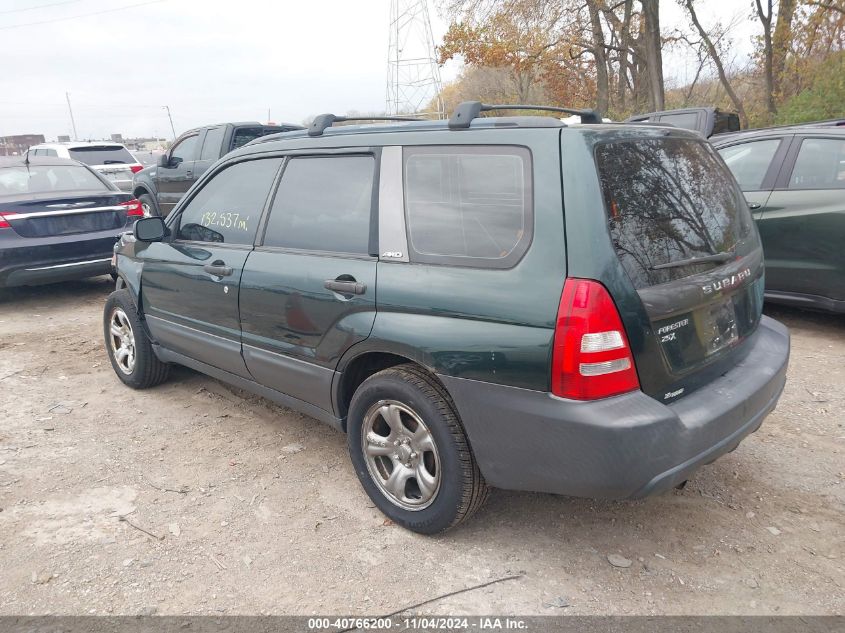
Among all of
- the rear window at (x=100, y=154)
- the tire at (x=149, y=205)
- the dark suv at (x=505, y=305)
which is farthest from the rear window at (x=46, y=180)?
the rear window at (x=100, y=154)

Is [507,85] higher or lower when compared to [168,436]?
higher

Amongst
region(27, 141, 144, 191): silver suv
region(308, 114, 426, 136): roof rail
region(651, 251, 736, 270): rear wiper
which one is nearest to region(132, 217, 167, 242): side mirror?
region(308, 114, 426, 136): roof rail

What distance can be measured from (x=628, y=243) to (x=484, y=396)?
30.2 inches

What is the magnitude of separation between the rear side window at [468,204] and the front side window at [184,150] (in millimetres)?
8477

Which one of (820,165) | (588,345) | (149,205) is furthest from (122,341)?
(149,205)

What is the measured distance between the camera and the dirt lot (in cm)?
249

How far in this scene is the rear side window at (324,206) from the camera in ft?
9.86

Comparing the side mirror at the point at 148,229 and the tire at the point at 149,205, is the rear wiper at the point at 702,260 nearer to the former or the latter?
the side mirror at the point at 148,229

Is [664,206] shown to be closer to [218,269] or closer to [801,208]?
[218,269]

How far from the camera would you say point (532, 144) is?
2.46 metres

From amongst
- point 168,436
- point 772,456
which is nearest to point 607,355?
point 772,456

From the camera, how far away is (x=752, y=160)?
5695mm

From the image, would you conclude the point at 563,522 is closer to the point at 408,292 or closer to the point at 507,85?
the point at 408,292

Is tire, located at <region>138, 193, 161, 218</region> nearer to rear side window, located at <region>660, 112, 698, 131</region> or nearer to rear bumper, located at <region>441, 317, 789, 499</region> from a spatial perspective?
rear side window, located at <region>660, 112, 698, 131</region>
